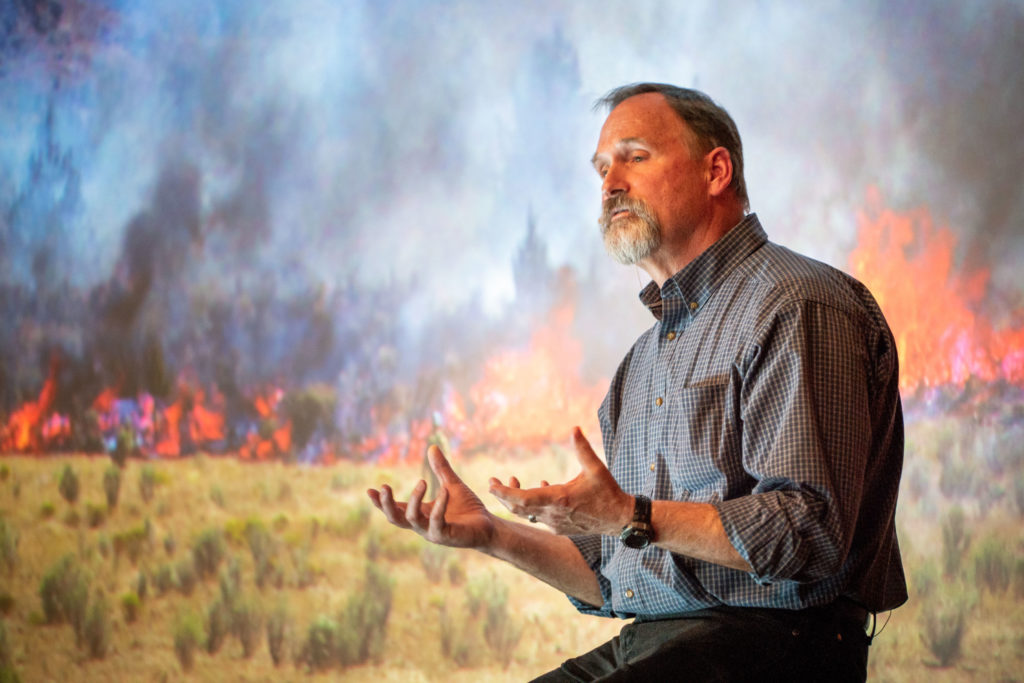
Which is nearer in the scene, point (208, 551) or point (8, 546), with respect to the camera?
point (208, 551)

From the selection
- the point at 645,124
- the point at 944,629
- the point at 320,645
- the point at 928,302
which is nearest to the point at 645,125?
the point at 645,124

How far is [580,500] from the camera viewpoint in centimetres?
120

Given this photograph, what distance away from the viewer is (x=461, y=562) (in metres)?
3.43

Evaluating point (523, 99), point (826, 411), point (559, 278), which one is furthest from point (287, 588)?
point (826, 411)

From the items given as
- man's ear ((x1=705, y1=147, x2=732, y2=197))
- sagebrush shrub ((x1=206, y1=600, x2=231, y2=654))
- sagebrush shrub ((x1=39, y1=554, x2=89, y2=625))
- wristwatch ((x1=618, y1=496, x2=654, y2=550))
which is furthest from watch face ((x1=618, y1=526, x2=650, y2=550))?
sagebrush shrub ((x1=39, y1=554, x2=89, y2=625))

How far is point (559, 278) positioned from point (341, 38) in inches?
54.0

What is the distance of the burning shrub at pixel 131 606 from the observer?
3591 millimetres

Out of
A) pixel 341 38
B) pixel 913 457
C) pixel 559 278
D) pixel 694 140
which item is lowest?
pixel 913 457

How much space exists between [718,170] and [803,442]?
2.14 feet

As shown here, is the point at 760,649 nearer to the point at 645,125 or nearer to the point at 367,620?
the point at 645,125

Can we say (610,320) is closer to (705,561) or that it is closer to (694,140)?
(694,140)

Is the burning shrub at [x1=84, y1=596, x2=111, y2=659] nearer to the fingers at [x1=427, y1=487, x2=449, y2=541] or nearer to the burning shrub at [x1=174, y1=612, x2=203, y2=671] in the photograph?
the burning shrub at [x1=174, y1=612, x2=203, y2=671]

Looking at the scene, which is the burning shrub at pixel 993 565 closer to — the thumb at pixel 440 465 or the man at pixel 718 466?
the man at pixel 718 466

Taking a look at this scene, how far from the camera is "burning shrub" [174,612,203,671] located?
3.52 meters
